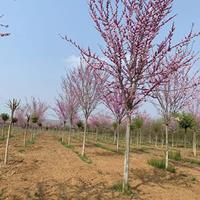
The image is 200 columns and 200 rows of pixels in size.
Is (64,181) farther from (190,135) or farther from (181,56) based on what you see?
(190,135)

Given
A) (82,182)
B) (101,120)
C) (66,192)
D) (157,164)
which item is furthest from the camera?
(101,120)

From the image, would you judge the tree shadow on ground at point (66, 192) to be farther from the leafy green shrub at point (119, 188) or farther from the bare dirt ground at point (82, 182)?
the leafy green shrub at point (119, 188)

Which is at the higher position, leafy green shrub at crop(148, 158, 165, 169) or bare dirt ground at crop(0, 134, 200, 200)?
leafy green shrub at crop(148, 158, 165, 169)

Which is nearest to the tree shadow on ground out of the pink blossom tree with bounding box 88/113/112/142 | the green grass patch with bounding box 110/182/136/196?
the green grass patch with bounding box 110/182/136/196

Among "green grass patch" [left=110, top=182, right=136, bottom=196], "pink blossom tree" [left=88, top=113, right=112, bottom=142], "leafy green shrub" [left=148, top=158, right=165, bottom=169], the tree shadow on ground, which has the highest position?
"pink blossom tree" [left=88, top=113, right=112, bottom=142]

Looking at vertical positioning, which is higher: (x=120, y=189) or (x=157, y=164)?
(x=157, y=164)

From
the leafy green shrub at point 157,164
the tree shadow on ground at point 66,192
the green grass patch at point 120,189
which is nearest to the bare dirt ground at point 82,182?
the tree shadow on ground at point 66,192

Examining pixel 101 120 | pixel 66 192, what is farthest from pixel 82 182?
pixel 101 120

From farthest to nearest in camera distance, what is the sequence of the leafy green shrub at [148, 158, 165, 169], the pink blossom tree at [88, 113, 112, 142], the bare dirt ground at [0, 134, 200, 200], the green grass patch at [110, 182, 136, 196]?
the pink blossom tree at [88, 113, 112, 142] → the leafy green shrub at [148, 158, 165, 169] → the green grass patch at [110, 182, 136, 196] → the bare dirt ground at [0, 134, 200, 200]

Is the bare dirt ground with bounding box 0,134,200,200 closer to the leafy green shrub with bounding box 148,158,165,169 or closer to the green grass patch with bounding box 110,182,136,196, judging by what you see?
the green grass patch with bounding box 110,182,136,196

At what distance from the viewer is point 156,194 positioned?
7496 mm

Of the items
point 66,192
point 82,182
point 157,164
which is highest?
point 157,164

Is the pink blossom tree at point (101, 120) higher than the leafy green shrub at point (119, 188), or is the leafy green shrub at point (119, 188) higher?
the pink blossom tree at point (101, 120)

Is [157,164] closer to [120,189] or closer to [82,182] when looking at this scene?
[82,182]
